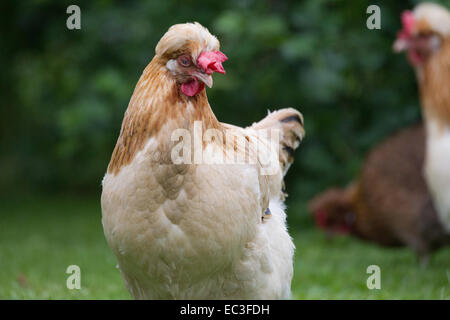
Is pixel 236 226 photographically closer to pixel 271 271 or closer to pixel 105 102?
pixel 271 271

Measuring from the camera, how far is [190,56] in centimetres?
265

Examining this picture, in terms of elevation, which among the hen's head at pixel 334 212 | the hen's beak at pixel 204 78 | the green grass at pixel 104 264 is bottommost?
the green grass at pixel 104 264

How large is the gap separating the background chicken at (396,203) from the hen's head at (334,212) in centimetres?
1

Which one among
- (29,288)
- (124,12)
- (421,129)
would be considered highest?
(124,12)

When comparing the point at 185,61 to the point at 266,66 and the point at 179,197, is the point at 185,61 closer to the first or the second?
the point at 179,197

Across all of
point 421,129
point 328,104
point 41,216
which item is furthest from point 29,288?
point 41,216

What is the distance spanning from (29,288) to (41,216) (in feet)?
17.8

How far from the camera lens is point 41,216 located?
974cm

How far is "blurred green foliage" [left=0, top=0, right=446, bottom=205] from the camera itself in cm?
647

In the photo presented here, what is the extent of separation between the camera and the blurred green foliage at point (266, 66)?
21.2 feet

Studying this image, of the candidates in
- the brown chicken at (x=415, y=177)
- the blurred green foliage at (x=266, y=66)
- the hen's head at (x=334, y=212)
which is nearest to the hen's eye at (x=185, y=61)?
the brown chicken at (x=415, y=177)

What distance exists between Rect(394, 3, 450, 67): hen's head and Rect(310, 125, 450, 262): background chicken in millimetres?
1370

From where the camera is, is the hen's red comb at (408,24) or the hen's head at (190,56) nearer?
the hen's head at (190,56)

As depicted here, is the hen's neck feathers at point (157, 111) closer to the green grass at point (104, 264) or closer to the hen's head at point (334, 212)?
the green grass at point (104, 264)
